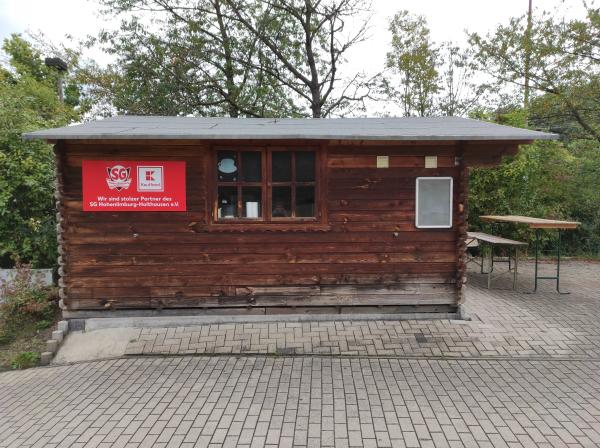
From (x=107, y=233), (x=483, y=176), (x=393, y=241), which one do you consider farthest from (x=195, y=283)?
(x=483, y=176)

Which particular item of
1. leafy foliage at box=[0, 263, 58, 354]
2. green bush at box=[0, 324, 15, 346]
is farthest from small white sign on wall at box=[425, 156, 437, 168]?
green bush at box=[0, 324, 15, 346]

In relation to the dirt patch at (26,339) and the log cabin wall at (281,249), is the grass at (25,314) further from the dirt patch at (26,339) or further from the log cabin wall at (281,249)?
the log cabin wall at (281,249)

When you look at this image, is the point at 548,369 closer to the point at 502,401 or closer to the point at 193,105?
the point at 502,401

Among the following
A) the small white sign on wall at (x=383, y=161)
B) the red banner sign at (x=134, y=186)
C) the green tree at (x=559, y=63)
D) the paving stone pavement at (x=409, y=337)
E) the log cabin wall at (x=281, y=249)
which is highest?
the green tree at (x=559, y=63)

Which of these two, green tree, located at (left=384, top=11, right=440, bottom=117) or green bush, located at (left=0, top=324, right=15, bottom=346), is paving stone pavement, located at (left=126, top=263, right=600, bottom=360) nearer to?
green bush, located at (left=0, top=324, right=15, bottom=346)

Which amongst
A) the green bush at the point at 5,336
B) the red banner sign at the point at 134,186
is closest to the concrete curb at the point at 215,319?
→ the green bush at the point at 5,336

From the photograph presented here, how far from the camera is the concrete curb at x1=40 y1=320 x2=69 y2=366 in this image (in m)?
5.22

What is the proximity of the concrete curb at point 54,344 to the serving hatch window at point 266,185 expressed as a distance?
2.67m

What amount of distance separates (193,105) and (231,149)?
10121mm

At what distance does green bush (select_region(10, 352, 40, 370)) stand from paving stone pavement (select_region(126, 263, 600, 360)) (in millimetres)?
1314

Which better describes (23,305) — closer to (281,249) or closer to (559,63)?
(281,249)

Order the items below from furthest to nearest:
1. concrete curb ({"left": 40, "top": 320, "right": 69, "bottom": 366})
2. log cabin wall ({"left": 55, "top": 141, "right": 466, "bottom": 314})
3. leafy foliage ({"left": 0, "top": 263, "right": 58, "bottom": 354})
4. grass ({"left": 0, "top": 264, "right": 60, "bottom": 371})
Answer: leafy foliage ({"left": 0, "top": 263, "right": 58, "bottom": 354}) < grass ({"left": 0, "top": 264, "right": 60, "bottom": 371}) < log cabin wall ({"left": 55, "top": 141, "right": 466, "bottom": 314}) < concrete curb ({"left": 40, "top": 320, "right": 69, "bottom": 366})

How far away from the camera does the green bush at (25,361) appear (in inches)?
208

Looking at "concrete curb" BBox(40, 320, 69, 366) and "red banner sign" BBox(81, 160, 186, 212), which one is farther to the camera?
"red banner sign" BBox(81, 160, 186, 212)
